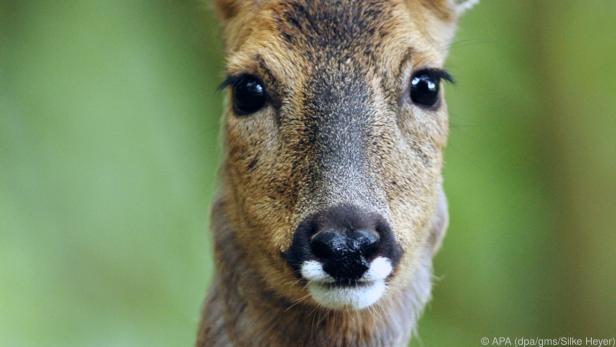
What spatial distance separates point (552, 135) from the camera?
1009 cm

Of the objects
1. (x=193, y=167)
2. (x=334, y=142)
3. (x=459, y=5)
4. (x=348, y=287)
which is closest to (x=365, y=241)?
(x=348, y=287)

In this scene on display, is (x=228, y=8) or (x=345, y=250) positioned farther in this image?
(x=228, y=8)

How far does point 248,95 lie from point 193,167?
5420 mm

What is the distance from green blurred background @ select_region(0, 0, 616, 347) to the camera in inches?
368

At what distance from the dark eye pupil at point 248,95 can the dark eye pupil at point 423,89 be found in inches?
26.1

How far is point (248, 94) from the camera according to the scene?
4.61 meters

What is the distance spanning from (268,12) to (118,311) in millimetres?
5235

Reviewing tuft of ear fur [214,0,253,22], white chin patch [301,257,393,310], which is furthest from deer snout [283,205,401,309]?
tuft of ear fur [214,0,253,22]

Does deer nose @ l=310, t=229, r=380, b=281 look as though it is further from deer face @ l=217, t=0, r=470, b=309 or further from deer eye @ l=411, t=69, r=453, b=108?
deer eye @ l=411, t=69, r=453, b=108

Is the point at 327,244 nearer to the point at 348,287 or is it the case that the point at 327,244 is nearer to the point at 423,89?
the point at 348,287

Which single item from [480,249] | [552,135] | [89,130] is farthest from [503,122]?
[89,130]

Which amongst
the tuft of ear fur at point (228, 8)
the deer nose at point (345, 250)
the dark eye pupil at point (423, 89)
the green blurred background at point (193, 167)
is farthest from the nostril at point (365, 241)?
the green blurred background at point (193, 167)

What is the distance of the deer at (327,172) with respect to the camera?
3.98 metres

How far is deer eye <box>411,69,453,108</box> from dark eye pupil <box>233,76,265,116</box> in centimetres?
67
